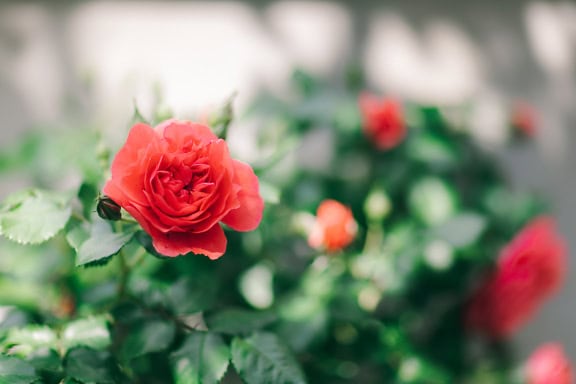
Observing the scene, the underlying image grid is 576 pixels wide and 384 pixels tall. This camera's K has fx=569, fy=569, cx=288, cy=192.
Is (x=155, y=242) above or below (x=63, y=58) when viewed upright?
above

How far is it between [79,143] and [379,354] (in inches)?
25.0

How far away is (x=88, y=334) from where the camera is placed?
2.08 ft

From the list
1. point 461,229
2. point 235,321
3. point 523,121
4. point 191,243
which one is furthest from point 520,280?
point 191,243

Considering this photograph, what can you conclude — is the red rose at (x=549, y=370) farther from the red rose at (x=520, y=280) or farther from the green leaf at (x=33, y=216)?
the green leaf at (x=33, y=216)

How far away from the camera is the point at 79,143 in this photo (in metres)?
1.00

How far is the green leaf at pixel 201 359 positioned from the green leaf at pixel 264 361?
0.02 metres

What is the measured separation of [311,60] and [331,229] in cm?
50

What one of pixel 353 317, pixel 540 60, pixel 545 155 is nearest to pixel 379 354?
pixel 353 317

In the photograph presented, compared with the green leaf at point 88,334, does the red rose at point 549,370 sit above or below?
below

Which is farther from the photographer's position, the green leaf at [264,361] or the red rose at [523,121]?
the red rose at [523,121]

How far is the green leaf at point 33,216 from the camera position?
561 millimetres

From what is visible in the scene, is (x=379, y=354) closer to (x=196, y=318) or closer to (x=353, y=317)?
(x=353, y=317)

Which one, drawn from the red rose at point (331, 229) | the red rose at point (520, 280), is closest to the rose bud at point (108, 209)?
the red rose at point (331, 229)

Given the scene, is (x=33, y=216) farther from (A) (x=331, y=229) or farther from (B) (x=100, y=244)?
(A) (x=331, y=229)
